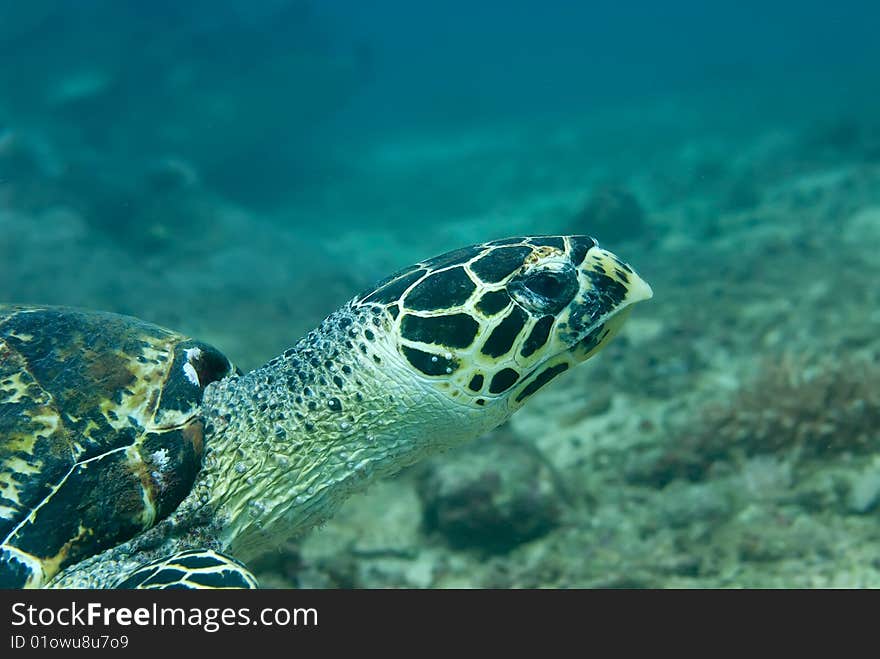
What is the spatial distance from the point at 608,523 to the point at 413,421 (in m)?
1.79

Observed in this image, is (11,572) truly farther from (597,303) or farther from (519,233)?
(519,233)

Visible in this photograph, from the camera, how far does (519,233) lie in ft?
36.8

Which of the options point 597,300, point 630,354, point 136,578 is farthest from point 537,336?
point 630,354

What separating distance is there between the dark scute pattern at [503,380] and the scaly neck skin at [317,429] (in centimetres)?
8

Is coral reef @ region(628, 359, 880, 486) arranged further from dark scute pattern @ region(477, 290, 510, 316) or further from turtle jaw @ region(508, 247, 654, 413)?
dark scute pattern @ region(477, 290, 510, 316)

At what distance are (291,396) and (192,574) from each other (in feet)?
1.78

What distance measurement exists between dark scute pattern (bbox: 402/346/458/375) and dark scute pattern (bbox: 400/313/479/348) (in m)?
0.03

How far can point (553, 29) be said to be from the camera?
2970 inches

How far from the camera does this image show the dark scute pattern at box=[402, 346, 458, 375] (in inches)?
63.2

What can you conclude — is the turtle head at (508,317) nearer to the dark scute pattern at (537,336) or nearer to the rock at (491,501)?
the dark scute pattern at (537,336)

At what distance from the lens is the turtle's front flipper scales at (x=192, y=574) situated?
128 centimetres

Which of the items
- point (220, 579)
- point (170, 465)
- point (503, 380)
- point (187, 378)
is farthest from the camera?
point (187, 378)
